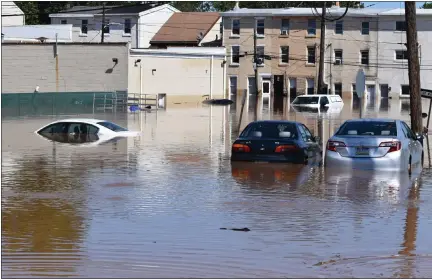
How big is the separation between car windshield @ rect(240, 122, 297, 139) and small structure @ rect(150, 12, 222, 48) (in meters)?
72.2

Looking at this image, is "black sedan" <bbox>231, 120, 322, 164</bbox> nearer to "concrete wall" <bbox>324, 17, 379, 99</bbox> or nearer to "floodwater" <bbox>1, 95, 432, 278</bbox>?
"floodwater" <bbox>1, 95, 432, 278</bbox>

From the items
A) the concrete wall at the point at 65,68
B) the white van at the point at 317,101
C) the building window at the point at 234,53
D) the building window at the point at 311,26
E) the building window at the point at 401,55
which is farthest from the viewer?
the building window at the point at 234,53

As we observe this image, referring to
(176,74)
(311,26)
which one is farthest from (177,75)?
(311,26)

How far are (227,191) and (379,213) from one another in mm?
3731

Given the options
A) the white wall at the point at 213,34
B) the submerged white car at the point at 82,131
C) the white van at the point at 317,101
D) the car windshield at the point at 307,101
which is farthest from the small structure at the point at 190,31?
the submerged white car at the point at 82,131

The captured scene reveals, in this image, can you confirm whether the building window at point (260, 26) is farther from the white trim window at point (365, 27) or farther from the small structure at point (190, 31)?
the white trim window at point (365, 27)

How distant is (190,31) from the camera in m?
97.9

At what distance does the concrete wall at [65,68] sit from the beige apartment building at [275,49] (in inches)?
1111

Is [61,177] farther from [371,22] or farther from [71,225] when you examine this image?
[371,22]

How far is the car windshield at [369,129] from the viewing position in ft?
69.3

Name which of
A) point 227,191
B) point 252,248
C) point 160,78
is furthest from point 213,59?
point 252,248

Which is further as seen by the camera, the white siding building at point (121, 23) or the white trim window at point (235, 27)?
the white siding building at point (121, 23)

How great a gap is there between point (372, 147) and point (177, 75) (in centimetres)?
5129

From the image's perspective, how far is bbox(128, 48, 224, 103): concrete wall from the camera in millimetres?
66562
